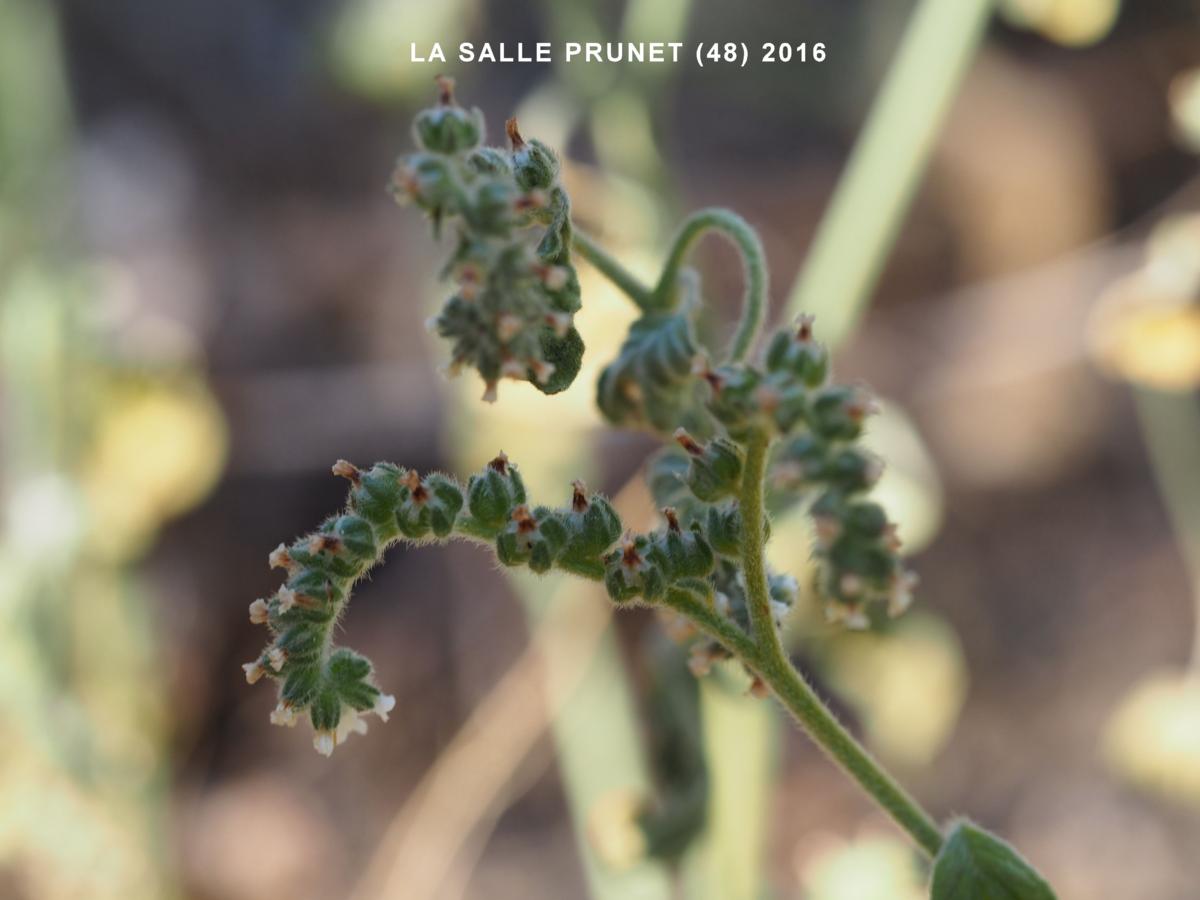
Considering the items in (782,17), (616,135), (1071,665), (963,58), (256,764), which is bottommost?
(1071,665)

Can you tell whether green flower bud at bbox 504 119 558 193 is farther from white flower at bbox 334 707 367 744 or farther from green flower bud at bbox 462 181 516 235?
white flower at bbox 334 707 367 744

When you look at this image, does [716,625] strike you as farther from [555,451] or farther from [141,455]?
[141,455]

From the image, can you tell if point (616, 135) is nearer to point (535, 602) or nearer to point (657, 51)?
point (657, 51)

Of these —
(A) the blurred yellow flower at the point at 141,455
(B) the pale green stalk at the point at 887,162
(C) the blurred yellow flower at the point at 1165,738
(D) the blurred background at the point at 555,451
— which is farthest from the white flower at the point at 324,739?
(A) the blurred yellow flower at the point at 141,455

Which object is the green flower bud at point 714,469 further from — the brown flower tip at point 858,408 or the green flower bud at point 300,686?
the green flower bud at point 300,686

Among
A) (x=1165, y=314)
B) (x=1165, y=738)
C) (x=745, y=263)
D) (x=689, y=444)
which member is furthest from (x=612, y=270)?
(x=1165, y=738)

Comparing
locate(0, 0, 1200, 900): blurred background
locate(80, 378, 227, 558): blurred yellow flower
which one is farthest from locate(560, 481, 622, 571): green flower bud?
locate(80, 378, 227, 558): blurred yellow flower

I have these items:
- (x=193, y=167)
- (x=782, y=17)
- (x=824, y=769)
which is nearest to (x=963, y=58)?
(x=824, y=769)
